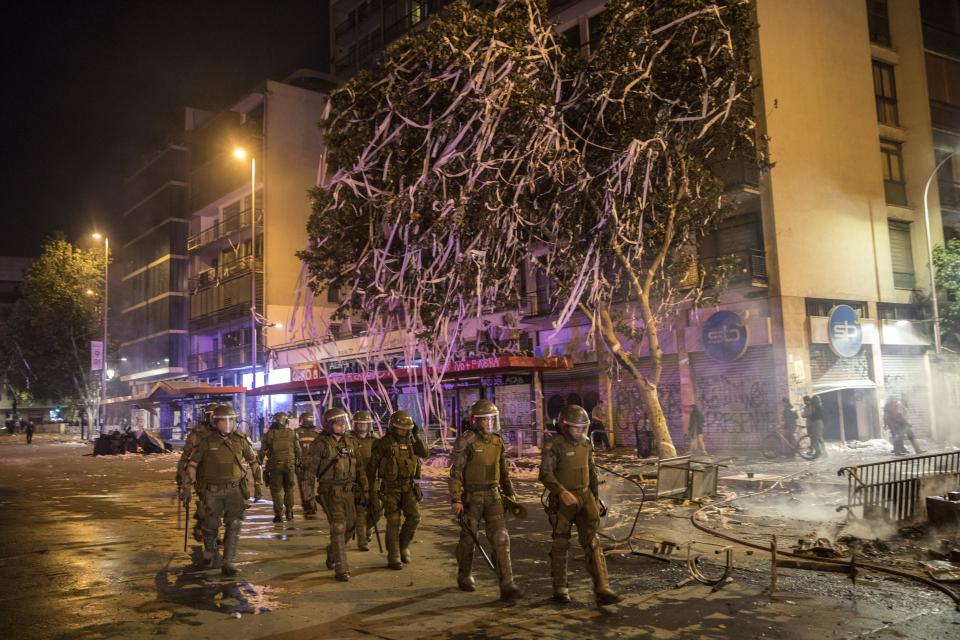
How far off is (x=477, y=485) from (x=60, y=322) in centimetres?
5675

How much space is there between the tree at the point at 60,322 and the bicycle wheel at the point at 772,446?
49810mm

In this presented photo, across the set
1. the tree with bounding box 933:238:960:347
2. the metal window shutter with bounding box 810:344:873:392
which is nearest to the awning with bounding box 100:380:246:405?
the metal window shutter with bounding box 810:344:873:392

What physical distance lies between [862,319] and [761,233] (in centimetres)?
519

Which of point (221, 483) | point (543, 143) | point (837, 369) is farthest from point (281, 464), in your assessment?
point (837, 369)

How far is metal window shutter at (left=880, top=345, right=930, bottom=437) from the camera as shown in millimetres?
26578

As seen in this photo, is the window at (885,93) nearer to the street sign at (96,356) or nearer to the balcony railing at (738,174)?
the balcony railing at (738,174)

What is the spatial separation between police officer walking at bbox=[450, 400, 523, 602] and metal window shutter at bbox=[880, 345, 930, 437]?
2290cm

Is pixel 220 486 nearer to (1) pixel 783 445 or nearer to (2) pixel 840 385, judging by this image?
(1) pixel 783 445

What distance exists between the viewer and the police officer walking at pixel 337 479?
880 centimetres

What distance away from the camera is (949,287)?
27.1 m

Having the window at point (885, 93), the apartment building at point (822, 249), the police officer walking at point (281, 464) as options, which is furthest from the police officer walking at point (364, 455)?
the window at point (885, 93)

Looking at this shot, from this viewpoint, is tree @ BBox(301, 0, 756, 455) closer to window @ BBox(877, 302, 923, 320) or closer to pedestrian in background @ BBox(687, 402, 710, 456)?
pedestrian in background @ BBox(687, 402, 710, 456)

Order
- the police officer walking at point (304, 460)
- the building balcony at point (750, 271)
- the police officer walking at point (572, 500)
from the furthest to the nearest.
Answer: the building balcony at point (750, 271), the police officer walking at point (304, 460), the police officer walking at point (572, 500)

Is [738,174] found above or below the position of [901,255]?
above
